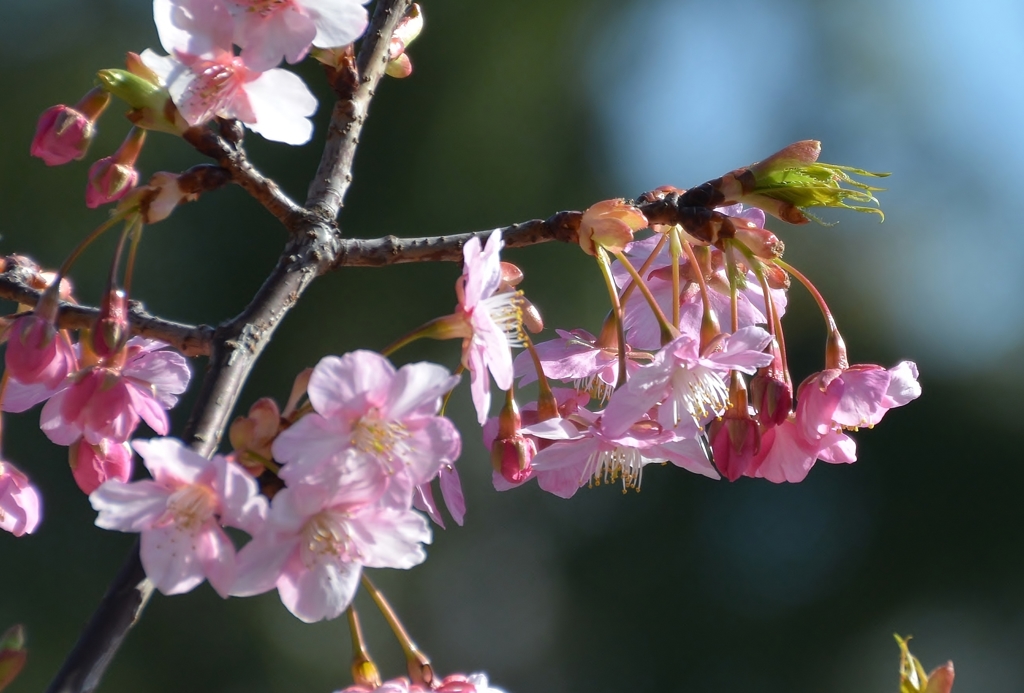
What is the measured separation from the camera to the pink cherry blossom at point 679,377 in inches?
21.4

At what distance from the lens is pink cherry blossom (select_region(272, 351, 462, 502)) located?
0.42m

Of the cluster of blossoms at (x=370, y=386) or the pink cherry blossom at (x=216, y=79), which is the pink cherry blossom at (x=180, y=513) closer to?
the cluster of blossoms at (x=370, y=386)

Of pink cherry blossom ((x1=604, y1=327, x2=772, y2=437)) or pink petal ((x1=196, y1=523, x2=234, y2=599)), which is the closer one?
pink petal ((x1=196, y1=523, x2=234, y2=599))

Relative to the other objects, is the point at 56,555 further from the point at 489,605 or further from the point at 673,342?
the point at 673,342

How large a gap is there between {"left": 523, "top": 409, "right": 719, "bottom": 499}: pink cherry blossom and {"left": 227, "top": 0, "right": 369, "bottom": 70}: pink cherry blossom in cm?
24

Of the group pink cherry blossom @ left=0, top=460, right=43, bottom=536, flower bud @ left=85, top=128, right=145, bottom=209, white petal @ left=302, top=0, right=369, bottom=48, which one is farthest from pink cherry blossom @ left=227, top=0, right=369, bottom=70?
pink cherry blossom @ left=0, top=460, right=43, bottom=536

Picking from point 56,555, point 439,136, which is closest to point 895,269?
point 439,136

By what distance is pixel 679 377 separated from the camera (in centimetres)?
58

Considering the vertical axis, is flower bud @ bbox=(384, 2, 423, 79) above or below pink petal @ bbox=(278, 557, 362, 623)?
above

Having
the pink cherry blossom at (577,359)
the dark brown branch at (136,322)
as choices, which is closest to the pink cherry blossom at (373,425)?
the dark brown branch at (136,322)

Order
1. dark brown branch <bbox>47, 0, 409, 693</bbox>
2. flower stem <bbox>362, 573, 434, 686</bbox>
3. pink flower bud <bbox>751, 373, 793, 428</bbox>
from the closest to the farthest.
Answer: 1. dark brown branch <bbox>47, 0, 409, 693</bbox>
2. flower stem <bbox>362, 573, 434, 686</bbox>
3. pink flower bud <bbox>751, 373, 793, 428</bbox>

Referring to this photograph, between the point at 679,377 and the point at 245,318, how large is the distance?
0.24 m

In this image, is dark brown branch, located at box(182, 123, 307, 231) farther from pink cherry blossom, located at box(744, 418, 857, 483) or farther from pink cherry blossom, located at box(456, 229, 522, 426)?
pink cherry blossom, located at box(744, 418, 857, 483)

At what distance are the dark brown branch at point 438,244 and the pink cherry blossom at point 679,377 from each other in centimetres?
10
